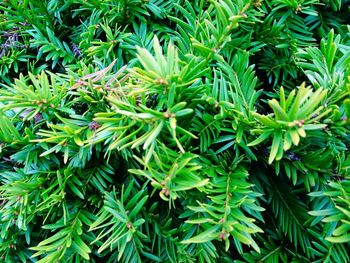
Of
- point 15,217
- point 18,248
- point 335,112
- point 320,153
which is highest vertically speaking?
point 335,112

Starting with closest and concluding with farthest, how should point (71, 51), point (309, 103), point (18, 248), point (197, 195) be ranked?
point (309, 103) → point (197, 195) → point (18, 248) → point (71, 51)

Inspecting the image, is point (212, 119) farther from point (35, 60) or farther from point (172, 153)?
point (35, 60)

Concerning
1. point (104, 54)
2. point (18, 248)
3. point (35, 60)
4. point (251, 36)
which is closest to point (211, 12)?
Result: point (251, 36)

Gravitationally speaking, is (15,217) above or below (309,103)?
below

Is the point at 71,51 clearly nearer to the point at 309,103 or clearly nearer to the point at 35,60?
the point at 35,60

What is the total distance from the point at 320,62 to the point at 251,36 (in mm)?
207

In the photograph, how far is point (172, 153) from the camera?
1.81 feet

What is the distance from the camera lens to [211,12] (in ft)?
2.52

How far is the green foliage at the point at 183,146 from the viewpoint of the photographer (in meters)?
0.53

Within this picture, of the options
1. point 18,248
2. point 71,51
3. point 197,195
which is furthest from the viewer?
point 71,51

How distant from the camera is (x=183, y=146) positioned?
615 millimetres

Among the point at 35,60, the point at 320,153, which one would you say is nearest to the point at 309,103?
the point at 320,153

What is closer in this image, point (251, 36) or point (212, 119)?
point (212, 119)

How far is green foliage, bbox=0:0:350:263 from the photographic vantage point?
532mm
